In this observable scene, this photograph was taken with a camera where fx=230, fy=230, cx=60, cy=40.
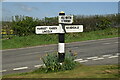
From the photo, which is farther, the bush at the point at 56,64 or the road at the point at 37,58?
the road at the point at 37,58

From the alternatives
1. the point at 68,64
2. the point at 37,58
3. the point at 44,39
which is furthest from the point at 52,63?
the point at 44,39

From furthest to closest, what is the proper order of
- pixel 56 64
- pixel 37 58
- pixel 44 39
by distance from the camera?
pixel 44 39 → pixel 37 58 → pixel 56 64

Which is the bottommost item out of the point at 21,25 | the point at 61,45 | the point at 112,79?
the point at 112,79

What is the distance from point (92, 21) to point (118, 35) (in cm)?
401

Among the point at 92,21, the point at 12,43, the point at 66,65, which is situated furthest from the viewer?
the point at 92,21

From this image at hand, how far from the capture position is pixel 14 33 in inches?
1025

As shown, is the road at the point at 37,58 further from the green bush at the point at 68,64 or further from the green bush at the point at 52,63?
the green bush at the point at 68,64

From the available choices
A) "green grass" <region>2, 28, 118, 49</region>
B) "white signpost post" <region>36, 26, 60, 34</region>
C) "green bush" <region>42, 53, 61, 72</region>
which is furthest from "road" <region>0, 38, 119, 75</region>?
"green grass" <region>2, 28, 118, 49</region>

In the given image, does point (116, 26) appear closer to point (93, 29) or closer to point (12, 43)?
point (93, 29)

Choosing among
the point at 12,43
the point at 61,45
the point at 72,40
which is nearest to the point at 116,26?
the point at 72,40

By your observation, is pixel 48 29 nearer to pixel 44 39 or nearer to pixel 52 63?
pixel 52 63

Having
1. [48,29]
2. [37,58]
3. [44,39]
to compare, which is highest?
[48,29]

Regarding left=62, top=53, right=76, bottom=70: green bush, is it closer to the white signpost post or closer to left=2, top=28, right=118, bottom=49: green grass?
the white signpost post

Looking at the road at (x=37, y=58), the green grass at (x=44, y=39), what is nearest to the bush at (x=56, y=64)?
the road at (x=37, y=58)
